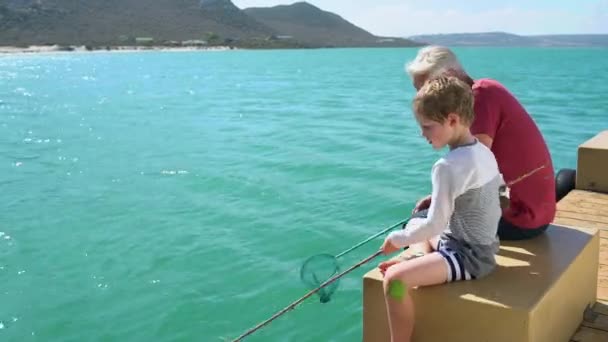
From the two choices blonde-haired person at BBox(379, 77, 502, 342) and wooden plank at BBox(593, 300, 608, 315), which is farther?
wooden plank at BBox(593, 300, 608, 315)

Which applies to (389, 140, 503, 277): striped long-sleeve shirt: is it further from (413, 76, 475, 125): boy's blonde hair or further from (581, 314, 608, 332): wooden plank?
(581, 314, 608, 332): wooden plank

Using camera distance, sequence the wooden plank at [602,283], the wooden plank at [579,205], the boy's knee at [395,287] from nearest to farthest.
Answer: the boy's knee at [395,287] → the wooden plank at [602,283] → the wooden plank at [579,205]

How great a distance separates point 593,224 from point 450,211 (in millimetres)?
2810

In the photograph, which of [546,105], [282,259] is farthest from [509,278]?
[546,105]

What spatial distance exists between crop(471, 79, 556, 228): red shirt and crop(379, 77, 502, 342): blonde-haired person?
1.53 ft

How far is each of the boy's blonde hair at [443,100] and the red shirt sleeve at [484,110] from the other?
0.48 meters

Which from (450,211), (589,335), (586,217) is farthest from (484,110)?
(586,217)

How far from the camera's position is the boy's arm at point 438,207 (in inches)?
111

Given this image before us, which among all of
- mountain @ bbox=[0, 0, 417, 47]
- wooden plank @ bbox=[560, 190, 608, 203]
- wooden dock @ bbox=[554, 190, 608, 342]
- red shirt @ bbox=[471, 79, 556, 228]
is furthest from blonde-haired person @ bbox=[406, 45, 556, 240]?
mountain @ bbox=[0, 0, 417, 47]

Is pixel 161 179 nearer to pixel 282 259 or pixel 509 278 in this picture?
pixel 282 259

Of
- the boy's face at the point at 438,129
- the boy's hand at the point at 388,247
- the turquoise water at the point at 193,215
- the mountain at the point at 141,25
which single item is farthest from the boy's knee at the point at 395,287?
the mountain at the point at 141,25

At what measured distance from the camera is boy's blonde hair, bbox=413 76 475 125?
9.09ft

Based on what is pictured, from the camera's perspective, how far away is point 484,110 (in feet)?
10.8

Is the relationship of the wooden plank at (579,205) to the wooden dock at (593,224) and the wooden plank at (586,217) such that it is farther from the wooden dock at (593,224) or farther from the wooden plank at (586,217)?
the wooden plank at (586,217)
